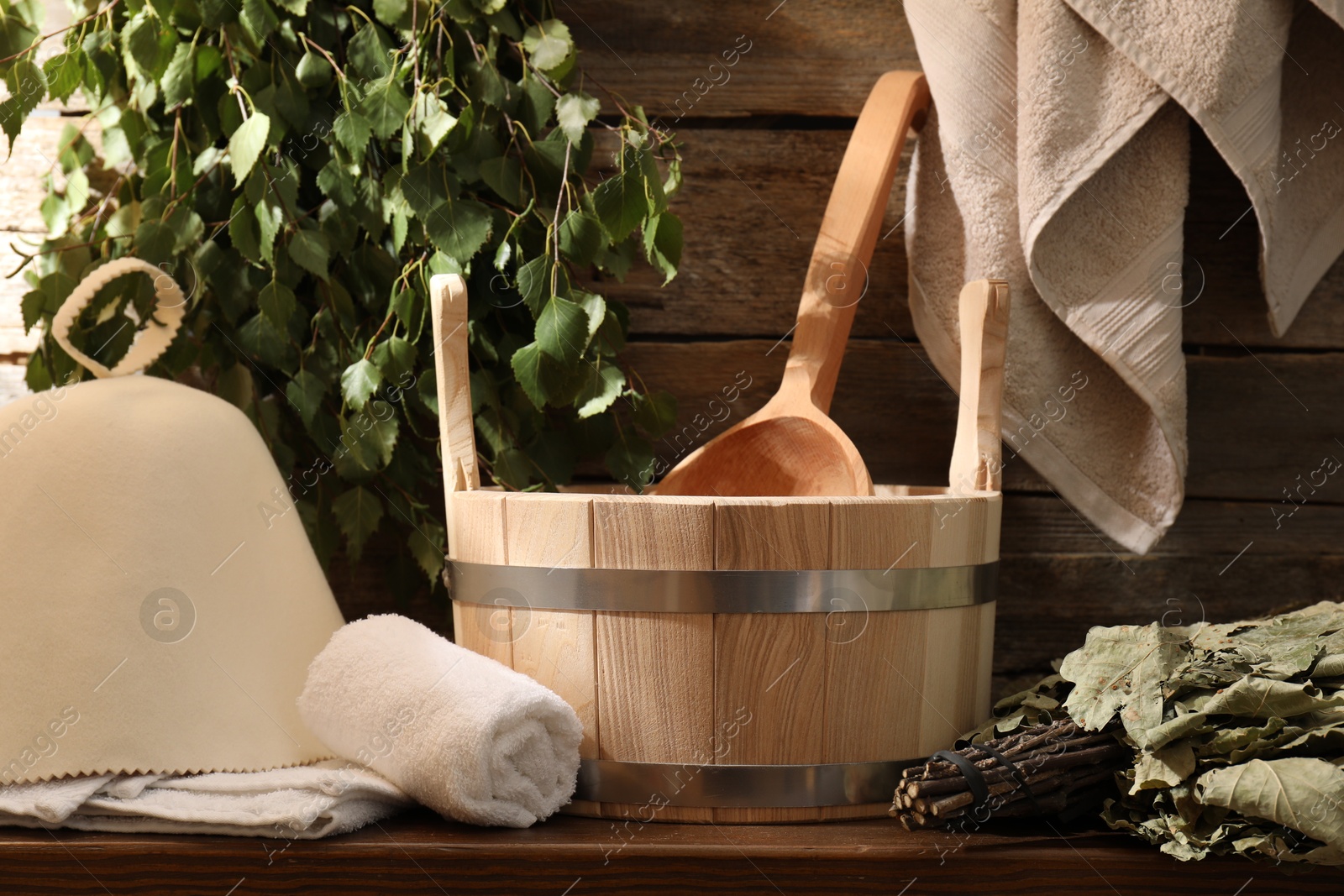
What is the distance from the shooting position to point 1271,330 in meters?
1.01

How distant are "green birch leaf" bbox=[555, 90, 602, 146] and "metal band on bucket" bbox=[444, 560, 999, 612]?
0.37 metres

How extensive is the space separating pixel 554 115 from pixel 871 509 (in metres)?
0.49

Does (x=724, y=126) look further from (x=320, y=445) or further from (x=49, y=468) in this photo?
(x=49, y=468)

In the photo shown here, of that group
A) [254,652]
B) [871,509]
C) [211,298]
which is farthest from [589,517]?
[211,298]

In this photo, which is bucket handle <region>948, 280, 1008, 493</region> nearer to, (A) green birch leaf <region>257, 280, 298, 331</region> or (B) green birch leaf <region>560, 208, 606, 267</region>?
(B) green birch leaf <region>560, 208, 606, 267</region>

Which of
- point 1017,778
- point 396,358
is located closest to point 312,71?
point 396,358

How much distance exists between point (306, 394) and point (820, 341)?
461mm

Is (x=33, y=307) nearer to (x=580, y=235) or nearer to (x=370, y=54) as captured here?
(x=370, y=54)

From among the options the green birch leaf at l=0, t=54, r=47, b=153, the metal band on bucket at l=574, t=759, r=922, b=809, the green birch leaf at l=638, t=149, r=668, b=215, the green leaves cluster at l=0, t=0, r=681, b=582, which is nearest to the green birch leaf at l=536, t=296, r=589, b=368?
the green leaves cluster at l=0, t=0, r=681, b=582

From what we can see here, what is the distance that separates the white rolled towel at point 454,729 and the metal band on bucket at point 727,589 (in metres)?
0.06

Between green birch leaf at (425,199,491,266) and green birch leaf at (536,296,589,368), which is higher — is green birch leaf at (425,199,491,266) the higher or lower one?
the higher one

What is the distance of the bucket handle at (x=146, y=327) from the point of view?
80cm

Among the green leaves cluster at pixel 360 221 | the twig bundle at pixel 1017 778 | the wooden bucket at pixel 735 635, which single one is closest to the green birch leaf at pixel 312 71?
the green leaves cluster at pixel 360 221

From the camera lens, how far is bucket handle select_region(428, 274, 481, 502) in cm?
76
